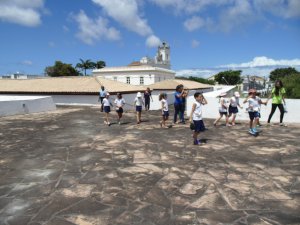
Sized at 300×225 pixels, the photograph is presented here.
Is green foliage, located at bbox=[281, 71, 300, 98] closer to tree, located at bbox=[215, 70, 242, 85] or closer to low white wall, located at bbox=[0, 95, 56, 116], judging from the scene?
low white wall, located at bbox=[0, 95, 56, 116]

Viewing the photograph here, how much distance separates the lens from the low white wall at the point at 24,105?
50.7 feet

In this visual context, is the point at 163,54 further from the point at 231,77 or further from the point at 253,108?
the point at 253,108

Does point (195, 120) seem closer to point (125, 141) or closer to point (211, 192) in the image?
point (125, 141)

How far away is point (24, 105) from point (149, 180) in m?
13.4

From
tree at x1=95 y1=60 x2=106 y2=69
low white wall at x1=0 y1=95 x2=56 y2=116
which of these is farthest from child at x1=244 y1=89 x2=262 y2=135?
tree at x1=95 y1=60 x2=106 y2=69

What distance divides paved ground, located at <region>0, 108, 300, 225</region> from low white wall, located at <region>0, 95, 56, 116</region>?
645cm

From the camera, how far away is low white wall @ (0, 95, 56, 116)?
1545 centimetres

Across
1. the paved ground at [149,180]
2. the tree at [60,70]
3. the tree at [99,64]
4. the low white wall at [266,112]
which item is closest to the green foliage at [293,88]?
the low white wall at [266,112]

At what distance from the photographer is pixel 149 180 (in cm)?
560

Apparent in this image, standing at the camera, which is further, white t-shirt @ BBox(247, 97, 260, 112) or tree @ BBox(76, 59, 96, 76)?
tree @ BBox(76, 59, 96, 76)

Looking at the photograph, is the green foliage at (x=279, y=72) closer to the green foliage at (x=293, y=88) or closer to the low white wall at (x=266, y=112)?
the green foliage at (x=293, y=88)

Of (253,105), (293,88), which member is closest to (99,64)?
(293,88)

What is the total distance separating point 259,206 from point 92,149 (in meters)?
4.76

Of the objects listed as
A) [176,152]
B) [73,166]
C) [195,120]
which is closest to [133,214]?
[73,166]
